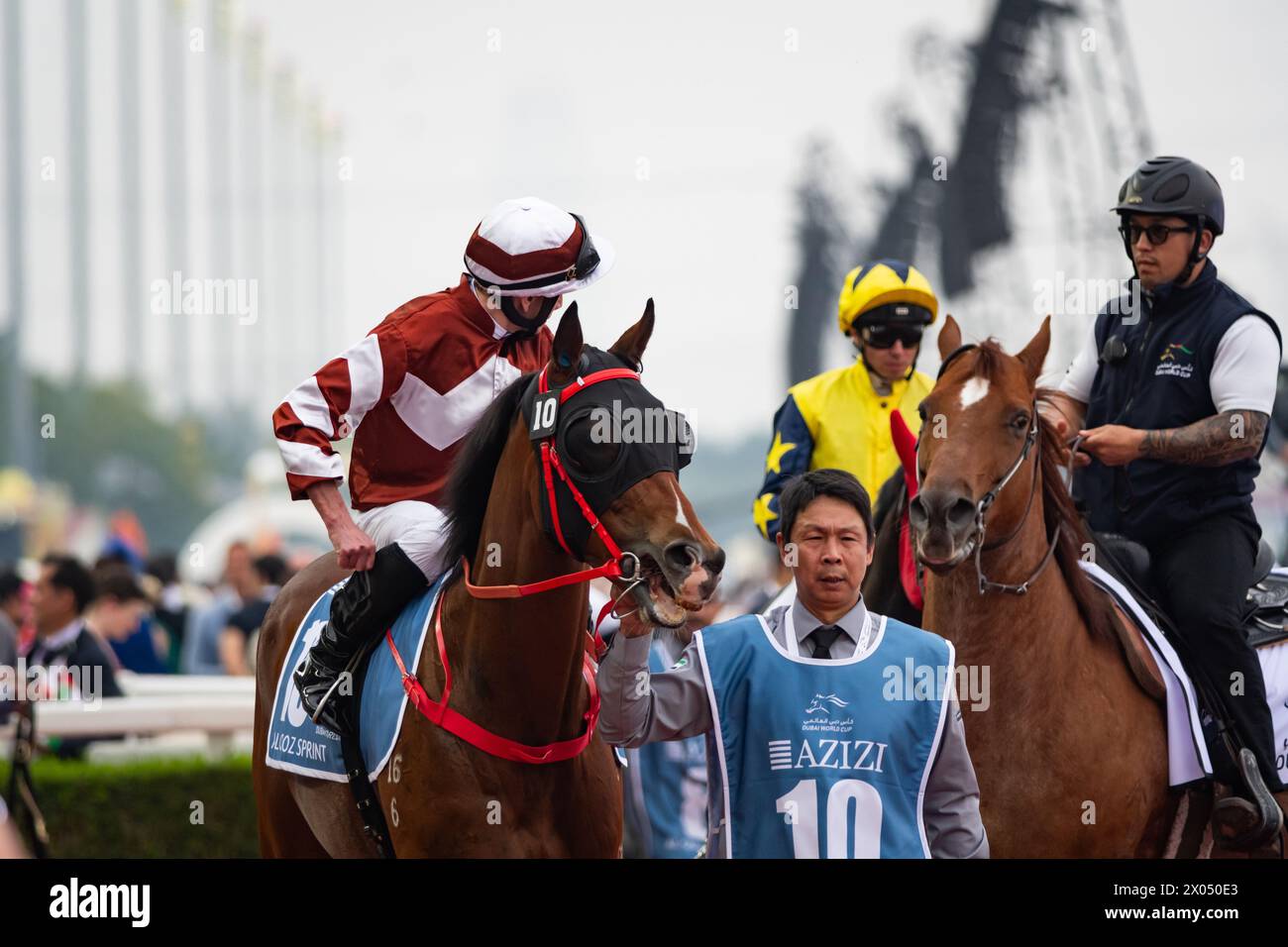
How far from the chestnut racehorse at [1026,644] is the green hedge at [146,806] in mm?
5114

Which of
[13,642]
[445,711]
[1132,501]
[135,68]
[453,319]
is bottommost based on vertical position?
[13,642]

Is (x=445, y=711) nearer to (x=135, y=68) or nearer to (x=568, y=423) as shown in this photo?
(x=568, y=423)

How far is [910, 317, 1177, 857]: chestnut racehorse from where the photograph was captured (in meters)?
4.87

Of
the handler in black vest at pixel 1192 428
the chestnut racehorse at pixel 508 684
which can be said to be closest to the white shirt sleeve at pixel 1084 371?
the handler in black vest at pixel 1192 428

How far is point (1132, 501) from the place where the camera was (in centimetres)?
563

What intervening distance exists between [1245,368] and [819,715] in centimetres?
251

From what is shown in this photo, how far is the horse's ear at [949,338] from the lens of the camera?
5156 mm

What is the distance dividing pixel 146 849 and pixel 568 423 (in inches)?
237

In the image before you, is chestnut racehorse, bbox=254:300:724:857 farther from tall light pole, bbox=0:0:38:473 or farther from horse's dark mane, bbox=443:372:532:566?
tall light pole, bbox=0:0:38:473

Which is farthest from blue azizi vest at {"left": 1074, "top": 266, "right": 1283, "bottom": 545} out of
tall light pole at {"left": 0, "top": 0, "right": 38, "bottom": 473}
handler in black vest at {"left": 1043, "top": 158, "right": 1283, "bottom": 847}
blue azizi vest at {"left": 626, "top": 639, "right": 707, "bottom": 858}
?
tall light pole at {"left": 0, "top": 0, "right": 38, "bottom": 473}

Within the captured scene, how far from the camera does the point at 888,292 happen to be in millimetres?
5992

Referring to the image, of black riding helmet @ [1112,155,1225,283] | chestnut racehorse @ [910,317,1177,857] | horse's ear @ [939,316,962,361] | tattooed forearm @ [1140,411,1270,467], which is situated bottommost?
chestnut racehorse @ [910,317,1177,857]

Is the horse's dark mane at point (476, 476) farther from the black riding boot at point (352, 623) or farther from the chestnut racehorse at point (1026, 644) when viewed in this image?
the chestnut racehorse at point (1026, 644)
